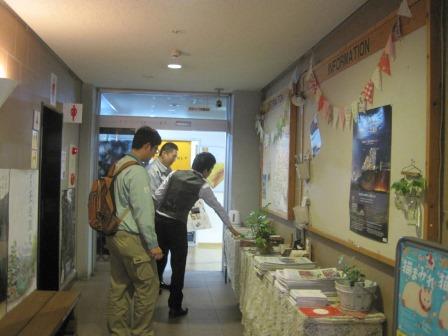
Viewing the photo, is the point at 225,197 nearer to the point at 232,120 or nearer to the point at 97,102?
the point at 232,120

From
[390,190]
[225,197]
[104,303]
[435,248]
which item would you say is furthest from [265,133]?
[435,248]

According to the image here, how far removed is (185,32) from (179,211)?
5.04 feet

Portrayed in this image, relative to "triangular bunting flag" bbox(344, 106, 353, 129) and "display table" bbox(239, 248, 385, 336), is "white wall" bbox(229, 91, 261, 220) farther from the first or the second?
"triangular bunting flag" bbox(344, 106, 353, 129)

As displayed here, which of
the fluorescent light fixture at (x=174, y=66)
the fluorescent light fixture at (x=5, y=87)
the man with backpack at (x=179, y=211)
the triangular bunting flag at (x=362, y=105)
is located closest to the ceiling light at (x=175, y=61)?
the fluorescent light fixture at (x=174, y=66)

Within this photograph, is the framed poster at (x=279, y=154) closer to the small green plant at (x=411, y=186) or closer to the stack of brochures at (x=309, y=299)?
the stack of brochures at (x=309, y=299)

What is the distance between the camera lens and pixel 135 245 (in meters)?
2.78

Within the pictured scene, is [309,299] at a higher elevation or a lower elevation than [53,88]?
lower

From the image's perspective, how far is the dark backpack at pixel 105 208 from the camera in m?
2.74

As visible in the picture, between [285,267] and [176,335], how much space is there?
3.74 ft

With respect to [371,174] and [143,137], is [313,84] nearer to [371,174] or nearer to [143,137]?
[371,174]

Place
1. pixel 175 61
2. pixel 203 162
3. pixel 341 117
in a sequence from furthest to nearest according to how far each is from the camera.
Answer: pixel 175 61 → pixel 203 162 → pixel 341 117

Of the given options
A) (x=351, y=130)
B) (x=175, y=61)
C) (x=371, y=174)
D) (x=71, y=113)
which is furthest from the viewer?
(x=71, y=113)

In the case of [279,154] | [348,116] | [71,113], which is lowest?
[279,154]

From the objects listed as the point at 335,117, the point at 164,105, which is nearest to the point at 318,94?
the point at 335,117
